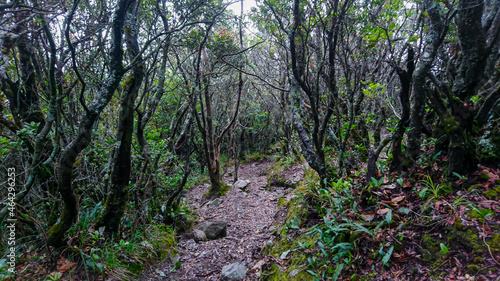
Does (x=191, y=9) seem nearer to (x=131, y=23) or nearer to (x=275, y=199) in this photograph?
(x=131, y=23)

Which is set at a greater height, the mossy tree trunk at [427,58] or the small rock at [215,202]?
the mossy tree trunk at [427,58]

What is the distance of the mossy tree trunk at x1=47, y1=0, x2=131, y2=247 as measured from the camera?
118 inches

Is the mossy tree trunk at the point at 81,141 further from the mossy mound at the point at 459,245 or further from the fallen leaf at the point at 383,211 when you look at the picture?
the mossy mound at the point at 459,245

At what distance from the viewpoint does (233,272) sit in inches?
152

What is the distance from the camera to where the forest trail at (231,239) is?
13.4 feet

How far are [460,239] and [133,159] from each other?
17.1ft

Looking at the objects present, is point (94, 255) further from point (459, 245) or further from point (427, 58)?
point (427, 58)

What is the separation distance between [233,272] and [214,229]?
158 centimetres

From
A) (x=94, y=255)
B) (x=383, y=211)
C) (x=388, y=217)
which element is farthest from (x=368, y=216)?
(x=94, y=255)

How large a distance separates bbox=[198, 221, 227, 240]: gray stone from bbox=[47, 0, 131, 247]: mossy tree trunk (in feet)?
8.72

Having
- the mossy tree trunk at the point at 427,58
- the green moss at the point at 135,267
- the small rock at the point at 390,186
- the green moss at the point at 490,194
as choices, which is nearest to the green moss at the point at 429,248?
the green moss at the point at 490,194

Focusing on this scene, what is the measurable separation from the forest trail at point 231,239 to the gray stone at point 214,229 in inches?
4.8

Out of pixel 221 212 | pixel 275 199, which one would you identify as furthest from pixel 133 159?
pixel 275 199

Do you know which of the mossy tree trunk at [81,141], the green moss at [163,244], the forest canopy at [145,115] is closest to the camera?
the mossy tree trunk at [81,141]
